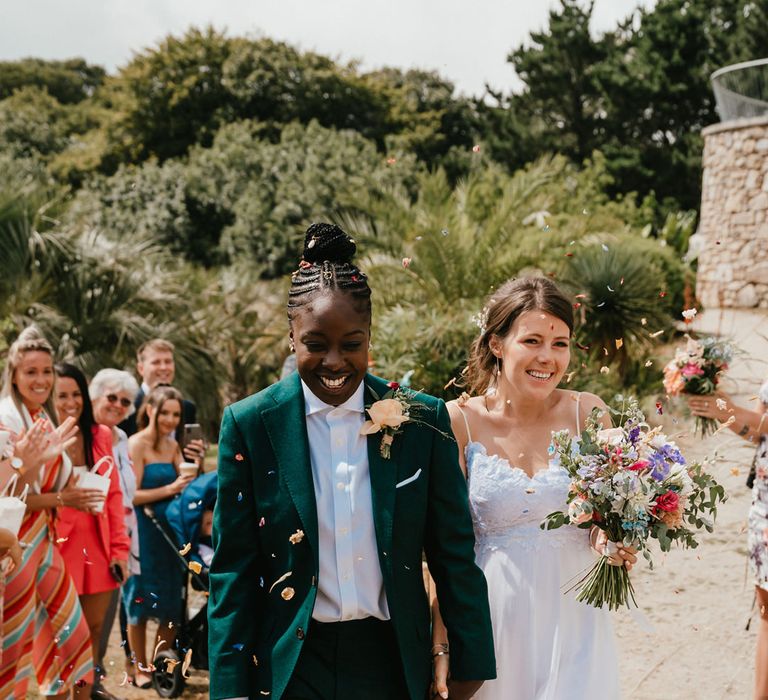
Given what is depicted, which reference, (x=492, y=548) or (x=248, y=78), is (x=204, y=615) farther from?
(x=248, y=78)

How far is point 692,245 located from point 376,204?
40.3 ft

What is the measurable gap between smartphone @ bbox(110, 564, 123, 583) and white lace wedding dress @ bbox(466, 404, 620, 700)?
2657mm

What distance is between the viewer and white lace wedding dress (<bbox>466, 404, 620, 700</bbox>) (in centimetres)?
340


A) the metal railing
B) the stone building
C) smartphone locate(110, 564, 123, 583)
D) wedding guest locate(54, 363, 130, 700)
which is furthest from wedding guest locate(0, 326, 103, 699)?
the metal railing

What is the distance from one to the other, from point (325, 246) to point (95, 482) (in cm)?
297

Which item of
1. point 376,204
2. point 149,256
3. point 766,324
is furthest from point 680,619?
point 766,324

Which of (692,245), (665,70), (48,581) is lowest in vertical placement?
(48,581)

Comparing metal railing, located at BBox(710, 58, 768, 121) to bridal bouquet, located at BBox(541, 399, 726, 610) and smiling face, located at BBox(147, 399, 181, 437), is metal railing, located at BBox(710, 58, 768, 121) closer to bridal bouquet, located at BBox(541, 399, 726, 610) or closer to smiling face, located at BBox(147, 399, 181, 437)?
smiling face, located at BBox(147, 399, 181, 437)

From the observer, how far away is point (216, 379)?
12172mm

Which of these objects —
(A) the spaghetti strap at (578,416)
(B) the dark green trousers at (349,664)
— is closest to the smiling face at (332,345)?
(B) the dark green trousers at (349,664)

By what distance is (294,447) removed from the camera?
8.80 feet

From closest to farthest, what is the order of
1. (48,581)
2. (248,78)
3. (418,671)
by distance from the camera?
(418,671) < (48,581) < (248,78)

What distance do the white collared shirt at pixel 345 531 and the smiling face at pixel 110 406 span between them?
3823 mm

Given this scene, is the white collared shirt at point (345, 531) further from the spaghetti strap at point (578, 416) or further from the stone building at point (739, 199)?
the stone building at point (739, 199)
